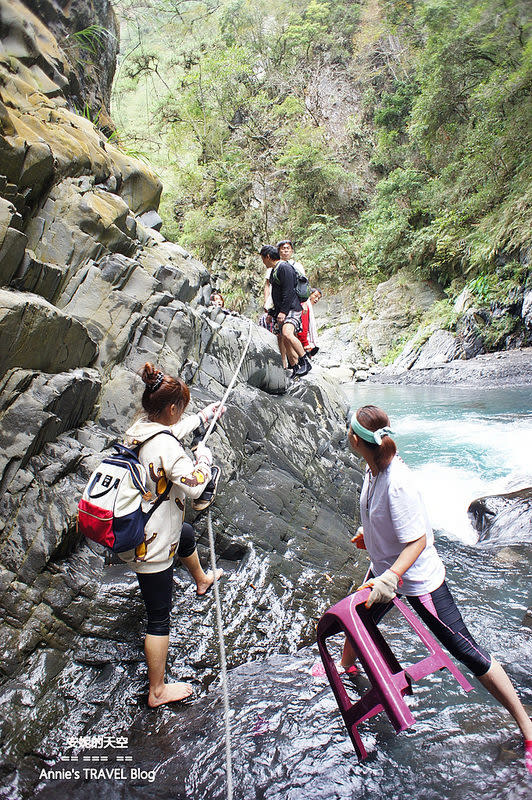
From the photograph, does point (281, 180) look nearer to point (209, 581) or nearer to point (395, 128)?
point (395, 128)

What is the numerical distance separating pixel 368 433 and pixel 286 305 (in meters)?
3.99

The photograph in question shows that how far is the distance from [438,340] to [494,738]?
17277 mm

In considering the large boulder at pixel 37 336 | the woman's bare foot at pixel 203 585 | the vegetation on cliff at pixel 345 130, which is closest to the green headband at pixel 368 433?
the woman's bare foot at pixel 203 585

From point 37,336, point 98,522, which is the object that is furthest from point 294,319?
point 98,522

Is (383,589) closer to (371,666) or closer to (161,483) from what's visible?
(371,666)

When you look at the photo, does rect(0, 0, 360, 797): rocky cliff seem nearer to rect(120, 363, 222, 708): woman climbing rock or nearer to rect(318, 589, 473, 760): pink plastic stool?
rect(120, 363, 222, 708): woman climbing rock

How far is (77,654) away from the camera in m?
2.81

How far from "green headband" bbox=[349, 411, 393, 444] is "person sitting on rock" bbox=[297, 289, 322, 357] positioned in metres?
3.71

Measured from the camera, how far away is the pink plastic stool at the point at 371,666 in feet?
5.81

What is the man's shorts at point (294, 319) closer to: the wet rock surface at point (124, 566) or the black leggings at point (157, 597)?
the wet rock surface at point (124, 566)

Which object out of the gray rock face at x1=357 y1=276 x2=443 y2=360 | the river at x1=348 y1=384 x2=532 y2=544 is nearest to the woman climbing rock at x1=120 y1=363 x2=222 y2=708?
the river at x1=348 y1=384 x2=532 y2=544

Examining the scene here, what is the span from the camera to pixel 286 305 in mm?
5930

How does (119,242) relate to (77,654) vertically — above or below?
above

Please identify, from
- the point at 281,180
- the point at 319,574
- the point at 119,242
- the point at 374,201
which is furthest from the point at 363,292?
the point at 319,574
